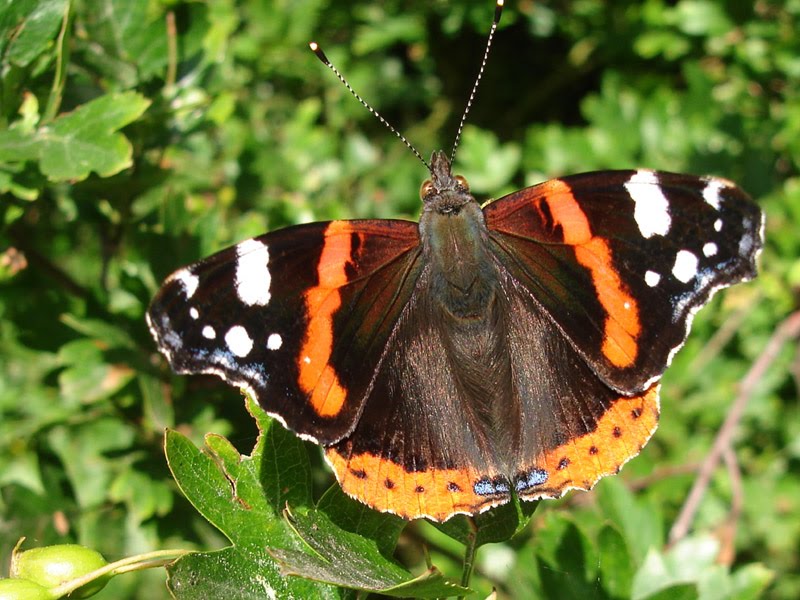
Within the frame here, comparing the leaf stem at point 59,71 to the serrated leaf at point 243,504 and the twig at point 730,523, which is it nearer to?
the serrated leaf at point 243,504

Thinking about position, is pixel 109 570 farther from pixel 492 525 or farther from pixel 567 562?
pixel 567 562

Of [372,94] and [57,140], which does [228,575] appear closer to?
[57,140]

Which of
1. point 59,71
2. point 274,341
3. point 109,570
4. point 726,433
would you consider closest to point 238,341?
point 274,341

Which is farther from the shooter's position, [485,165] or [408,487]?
[485,165]

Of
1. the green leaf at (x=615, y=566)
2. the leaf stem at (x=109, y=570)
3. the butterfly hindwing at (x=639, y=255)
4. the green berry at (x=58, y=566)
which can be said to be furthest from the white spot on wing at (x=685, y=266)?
the green berry at (x=58, y=566)

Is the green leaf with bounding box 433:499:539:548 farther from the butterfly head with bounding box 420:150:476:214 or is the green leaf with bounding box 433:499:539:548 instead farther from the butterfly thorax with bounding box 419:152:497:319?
the butterfly head with bounding box 420:150:476:214

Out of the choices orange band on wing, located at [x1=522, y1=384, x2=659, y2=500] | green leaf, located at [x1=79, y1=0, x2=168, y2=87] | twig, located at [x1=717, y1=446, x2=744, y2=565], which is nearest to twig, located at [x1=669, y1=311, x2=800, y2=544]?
twig, located at [x1=717, y1=446, x2=744, y2=565]
